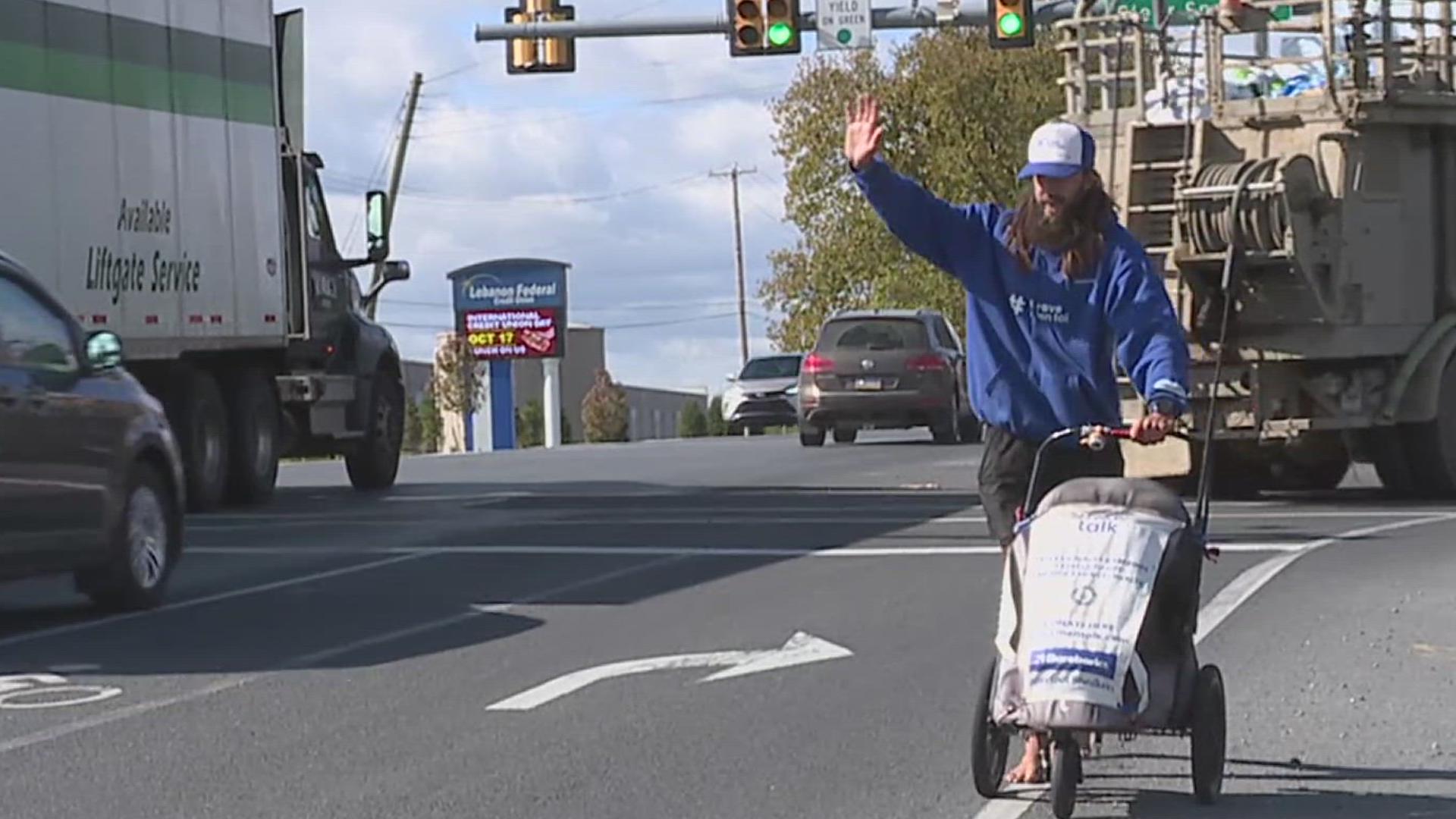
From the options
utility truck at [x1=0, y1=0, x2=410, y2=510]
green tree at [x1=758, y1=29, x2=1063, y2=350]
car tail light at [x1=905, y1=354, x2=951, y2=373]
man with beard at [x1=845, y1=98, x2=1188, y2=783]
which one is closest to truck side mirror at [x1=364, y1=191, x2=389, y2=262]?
utility truck at [x1=0, y1=0, x2=410, y2=510]

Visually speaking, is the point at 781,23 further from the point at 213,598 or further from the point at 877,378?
the point at 213,598

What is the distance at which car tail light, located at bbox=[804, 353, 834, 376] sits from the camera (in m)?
31.6

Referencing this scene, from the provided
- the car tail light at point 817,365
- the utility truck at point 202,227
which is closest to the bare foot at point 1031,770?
the utility truck at point 202,227

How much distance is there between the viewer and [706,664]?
35.5 feet

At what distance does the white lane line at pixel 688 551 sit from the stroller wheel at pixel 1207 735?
780 cm

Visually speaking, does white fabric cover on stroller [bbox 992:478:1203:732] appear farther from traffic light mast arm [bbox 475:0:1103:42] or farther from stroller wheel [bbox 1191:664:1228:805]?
traffic light mast arm [bbox 475:0:1103:42]

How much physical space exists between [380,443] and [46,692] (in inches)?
566

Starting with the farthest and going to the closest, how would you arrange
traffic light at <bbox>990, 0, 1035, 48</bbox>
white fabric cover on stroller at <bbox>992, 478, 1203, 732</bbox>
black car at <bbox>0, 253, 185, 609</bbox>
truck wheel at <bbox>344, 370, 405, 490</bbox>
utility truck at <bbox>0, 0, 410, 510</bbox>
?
traffic light at <bbox>990, 0, 1035, 48</bbox>
truck wheel at <bbox>344, 370, 405, 490</bbox>
utility truck at <bbox>0, 0, 410, 510</bbox>
black car at <bbox>0, 253, 185, 609</bbox>
white fabric cover on stroller at <bbox>992, 478, 1203, 732</bbox>

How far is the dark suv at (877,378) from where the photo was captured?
103 ft

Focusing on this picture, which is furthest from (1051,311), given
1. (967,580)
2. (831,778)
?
(967,580)

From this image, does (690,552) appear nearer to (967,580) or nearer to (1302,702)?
(967,580)

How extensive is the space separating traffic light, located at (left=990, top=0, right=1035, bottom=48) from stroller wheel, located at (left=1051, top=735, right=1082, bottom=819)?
2140cm

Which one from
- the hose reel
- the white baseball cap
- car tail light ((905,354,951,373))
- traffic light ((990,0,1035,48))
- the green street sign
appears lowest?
car tail light ((905,354,951,373))

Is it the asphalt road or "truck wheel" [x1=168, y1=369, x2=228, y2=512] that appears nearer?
the asphalt road
